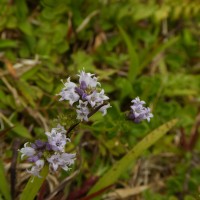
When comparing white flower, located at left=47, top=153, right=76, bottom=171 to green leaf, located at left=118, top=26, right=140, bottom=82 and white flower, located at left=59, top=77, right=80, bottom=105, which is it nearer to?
white flower, located at left=59, top=77, right=80, bottom=105

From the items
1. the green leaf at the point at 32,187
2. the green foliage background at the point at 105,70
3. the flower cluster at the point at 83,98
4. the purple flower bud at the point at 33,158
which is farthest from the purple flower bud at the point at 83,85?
the green foliage background at the point at 105,70

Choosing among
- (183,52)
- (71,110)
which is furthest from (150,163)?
(71,110)

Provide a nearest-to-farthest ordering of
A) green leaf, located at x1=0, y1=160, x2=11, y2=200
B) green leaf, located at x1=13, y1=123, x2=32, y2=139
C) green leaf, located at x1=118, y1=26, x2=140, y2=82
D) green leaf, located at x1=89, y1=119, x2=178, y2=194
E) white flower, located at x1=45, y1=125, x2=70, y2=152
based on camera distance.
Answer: white flower, located at x1=45, y1=125, x2=70, y2=152
green leaf, located at x1=0, y1=160, x2=11, y2=200
green leaf, located at x1=89, y1=119, x2=178, y2=194
green leaf, located at x1=13, y1=123, x2=32, y2=139
green leaf, located at x1=118, y1=26, x2=140, y2=82

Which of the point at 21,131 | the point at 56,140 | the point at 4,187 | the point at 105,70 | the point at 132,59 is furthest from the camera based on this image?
the point at 105,70

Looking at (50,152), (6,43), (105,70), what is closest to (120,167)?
(50,152)

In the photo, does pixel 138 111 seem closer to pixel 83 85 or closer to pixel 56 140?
pixel 83 85

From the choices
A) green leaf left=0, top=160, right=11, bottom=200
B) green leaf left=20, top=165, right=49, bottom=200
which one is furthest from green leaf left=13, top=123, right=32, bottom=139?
green leaf left=20, top=165, right=49, bottom=200
